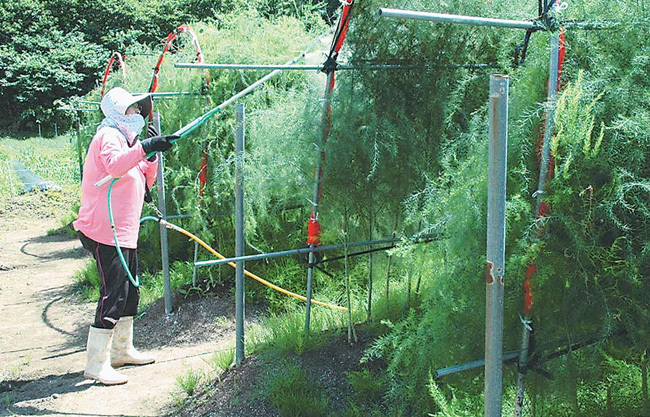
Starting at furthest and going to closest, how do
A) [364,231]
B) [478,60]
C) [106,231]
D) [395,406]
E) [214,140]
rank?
1. [214,140]
2. [106,231]
3. [364,231]
4. [478,60]
5. [395,406]

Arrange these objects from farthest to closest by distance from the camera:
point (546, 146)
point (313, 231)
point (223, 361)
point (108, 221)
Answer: point (108, 221) → point (223, 361) → point (313, 231) → point (546, 146)

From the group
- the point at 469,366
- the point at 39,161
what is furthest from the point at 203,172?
the point at 39,161

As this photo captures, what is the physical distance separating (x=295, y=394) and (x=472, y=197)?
178 centimetres

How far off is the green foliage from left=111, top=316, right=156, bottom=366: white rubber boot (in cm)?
171

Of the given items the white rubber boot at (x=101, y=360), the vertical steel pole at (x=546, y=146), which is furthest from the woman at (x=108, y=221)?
the vertical steel pole at (x=546, y=146)

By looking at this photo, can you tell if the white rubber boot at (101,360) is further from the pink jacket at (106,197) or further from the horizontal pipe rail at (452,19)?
the horizontal pipe rail at (452,19)

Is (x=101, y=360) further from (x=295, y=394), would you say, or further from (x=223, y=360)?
(x=295, y=394)

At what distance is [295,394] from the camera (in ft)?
12.5

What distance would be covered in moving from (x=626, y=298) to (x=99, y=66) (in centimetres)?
2290

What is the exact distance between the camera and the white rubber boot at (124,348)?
5.26 m

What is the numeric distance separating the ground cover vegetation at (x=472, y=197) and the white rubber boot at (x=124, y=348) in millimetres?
1076

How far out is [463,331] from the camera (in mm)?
2701

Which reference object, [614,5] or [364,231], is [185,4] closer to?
[364,231]

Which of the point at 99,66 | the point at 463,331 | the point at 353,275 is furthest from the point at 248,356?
the point at 99,66
